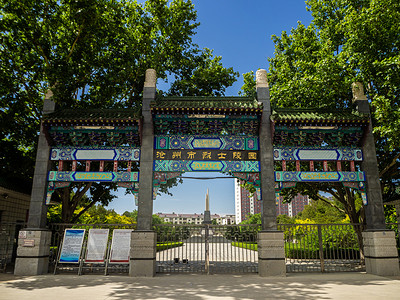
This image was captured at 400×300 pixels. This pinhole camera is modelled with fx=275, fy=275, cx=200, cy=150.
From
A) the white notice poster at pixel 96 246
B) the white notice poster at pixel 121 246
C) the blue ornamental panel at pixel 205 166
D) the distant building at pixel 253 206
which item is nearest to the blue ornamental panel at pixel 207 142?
the blue ornamental panel at pixel 205 166

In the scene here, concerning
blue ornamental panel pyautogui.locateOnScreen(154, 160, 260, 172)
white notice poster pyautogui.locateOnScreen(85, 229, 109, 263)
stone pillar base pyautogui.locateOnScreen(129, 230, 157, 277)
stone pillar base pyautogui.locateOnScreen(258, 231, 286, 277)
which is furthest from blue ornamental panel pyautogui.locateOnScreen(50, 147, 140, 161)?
stone pillar base pyautogui.locateOnScreen(258, 231, 286, 277)

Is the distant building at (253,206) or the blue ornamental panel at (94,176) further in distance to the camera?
the distant building at (253,206)

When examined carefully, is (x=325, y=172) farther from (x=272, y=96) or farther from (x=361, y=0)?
(x=361, y=0)

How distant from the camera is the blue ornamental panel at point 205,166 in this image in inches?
429

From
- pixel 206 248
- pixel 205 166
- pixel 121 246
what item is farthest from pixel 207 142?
pixel 121 246

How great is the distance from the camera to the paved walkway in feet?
23.2

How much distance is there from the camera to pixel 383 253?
10.2 m

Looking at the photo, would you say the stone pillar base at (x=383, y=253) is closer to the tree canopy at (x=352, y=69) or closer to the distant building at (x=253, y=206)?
the tree canopy at (x=352, y=69)

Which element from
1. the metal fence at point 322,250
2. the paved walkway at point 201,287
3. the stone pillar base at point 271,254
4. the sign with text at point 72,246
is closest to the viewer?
the paved walkway at point 201,287

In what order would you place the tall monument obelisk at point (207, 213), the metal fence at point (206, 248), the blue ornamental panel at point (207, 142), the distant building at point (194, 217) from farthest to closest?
the distant building at point (194, 217), the tall monument obelisk at point (207, 213), the blue ornamental panel at point (207, 142), the metal fence at point (206, 248)

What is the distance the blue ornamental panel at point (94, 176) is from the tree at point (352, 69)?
28.4ft

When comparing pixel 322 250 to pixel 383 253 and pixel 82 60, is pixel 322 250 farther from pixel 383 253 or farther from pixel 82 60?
pixel 82 60

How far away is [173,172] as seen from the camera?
1095 centimetres

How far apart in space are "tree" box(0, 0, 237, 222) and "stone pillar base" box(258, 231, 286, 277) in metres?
7.60
